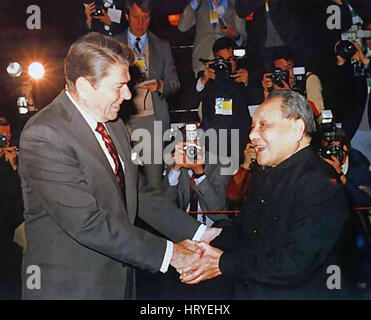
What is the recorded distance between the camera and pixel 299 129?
2.46 metres

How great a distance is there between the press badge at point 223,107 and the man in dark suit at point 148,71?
0.30 m

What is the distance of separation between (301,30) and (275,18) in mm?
210

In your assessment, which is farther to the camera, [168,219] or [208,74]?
[208,74]

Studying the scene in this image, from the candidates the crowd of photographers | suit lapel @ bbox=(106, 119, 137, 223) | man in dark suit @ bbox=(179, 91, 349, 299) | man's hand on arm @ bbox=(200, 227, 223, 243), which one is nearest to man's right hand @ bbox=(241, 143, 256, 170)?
the crowd of photographers

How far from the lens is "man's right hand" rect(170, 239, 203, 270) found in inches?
104

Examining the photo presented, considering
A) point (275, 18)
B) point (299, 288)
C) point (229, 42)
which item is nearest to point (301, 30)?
point (275, 18)

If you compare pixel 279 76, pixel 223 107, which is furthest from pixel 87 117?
pixel 279 76

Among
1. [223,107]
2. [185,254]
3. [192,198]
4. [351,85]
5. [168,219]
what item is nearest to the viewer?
[185,254]

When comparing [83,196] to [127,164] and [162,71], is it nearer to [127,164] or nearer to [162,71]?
[127,164]

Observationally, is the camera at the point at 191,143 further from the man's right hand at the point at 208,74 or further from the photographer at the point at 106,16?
the photographer at the point at 106,16

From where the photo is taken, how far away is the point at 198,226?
117 inches

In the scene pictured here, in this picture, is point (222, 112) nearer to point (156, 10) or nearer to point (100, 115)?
point (156, 10)

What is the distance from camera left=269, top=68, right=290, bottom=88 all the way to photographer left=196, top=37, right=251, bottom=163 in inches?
7.3

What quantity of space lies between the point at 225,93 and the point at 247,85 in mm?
159
